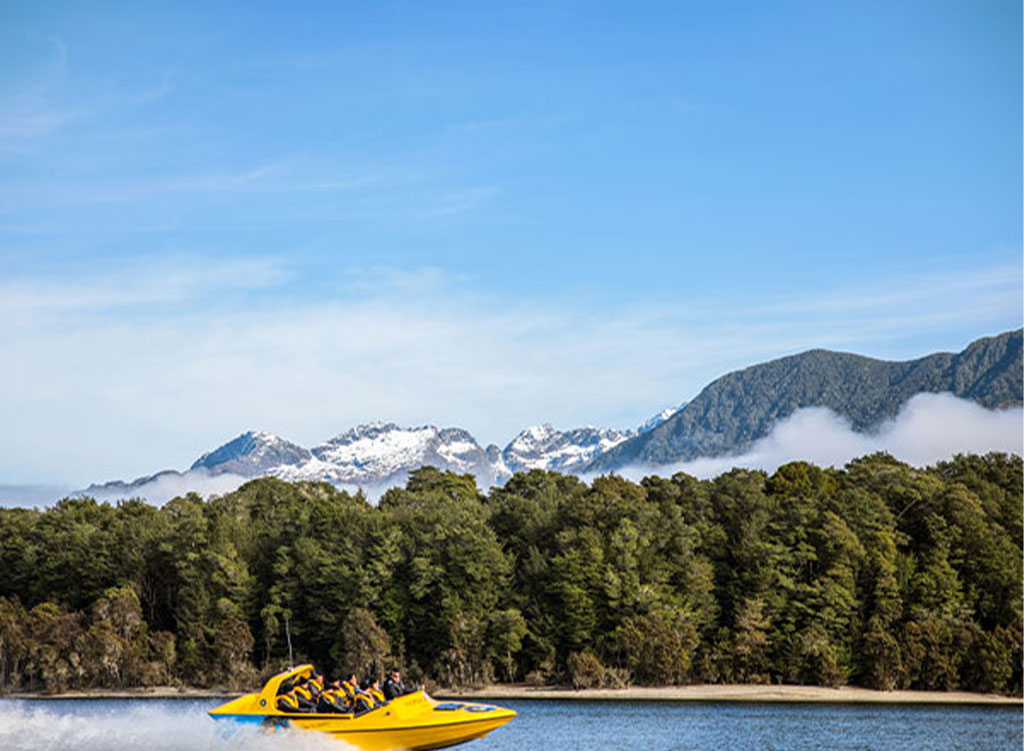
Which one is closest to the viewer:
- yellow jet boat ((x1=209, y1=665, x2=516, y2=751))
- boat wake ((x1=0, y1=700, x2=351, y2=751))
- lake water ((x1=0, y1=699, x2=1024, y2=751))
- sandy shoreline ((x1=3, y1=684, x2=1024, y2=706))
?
boat wake ((x1=0, y1=700, x2=351, y2=751))

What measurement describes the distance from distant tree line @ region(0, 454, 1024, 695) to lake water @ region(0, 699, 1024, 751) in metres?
8.14

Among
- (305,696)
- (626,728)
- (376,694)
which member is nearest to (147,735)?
(305,696)

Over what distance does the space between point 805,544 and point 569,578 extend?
51.1 ft

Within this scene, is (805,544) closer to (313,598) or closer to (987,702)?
(987,702)

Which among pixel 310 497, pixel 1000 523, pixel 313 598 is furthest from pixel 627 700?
pixel 310 497

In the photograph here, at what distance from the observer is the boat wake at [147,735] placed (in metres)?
39.4

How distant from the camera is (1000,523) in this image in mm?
84438

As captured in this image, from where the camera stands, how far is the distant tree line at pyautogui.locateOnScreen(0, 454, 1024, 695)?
7850 centimetres

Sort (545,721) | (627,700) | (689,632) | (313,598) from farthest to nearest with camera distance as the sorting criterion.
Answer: (313,598)
(689,632)
(627,700)
(545,721)

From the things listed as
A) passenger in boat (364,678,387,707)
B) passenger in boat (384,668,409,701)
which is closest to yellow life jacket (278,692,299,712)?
passenger in boat (364,678,387,707)

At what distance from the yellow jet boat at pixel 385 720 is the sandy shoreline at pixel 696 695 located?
32.6 meters

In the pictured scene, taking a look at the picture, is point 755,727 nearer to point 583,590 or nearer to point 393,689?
point 393,689

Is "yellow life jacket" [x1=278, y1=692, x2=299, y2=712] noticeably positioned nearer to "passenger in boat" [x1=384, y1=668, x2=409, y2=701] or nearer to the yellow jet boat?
the yellow jet boat

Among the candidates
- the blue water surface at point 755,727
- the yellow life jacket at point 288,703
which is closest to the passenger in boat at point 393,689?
the yellow life jacket at point 288,703
